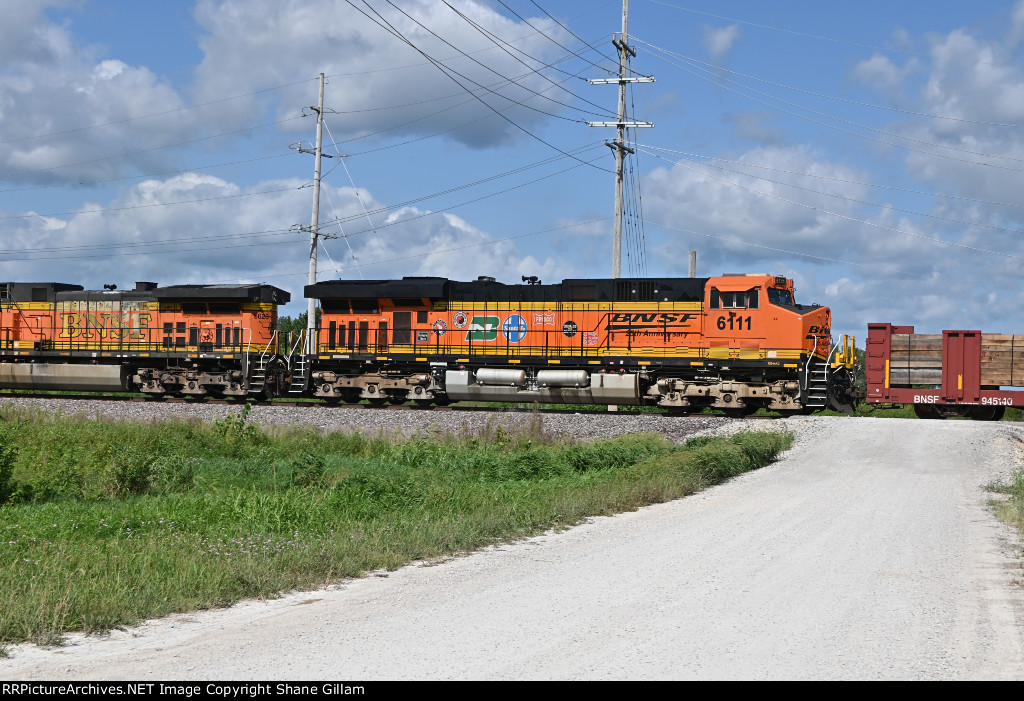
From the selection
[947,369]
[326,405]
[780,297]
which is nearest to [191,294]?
[326,405]

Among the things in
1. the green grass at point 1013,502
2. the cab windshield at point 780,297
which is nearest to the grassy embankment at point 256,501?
the green grass at point 1013,502

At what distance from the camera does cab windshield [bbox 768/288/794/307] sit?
25.0 meters

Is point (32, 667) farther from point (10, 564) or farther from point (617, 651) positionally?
point (617, 651)

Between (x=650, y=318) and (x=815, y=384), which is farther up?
(x=650, y=318)

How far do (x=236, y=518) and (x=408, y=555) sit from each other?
8.11ft

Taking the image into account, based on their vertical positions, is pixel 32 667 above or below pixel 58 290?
below

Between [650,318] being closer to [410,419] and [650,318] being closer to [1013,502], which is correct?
[410,419]

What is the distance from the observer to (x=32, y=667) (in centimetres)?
547

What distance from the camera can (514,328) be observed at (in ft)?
90.8

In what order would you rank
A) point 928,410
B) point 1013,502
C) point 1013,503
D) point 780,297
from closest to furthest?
point 1013,503, point 1013,502, point 780,297, point 928,410

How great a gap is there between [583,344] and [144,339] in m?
16.2

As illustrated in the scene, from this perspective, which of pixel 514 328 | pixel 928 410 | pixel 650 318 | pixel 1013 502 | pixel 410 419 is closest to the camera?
pixel 1013 502

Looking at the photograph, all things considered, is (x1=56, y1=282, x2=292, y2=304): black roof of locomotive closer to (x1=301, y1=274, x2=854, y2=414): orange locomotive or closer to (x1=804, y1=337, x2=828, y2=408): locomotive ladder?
(x1=301, y1=274, x2=854, y2=414): orange locomotive
